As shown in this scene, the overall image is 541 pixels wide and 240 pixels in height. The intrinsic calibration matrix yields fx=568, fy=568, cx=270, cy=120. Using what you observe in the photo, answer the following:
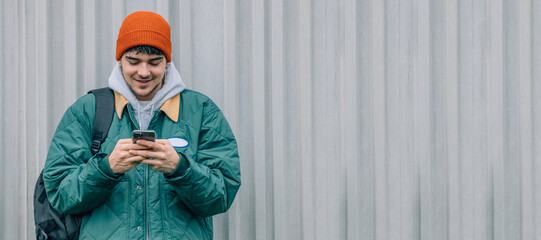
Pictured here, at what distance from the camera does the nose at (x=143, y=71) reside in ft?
9.28

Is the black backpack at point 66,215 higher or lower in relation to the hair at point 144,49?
lower

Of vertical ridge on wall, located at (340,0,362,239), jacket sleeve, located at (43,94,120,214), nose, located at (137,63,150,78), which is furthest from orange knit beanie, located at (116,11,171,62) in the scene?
vertical ridge on wall, located at (340,0,362,239)

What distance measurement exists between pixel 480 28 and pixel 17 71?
2.97 m

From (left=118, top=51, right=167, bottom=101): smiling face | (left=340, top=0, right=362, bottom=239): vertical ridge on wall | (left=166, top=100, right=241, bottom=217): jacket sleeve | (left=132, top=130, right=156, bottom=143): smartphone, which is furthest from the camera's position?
(left=340, top=0, right=362, bottom=239): vertical ridge on wall

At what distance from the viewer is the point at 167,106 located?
2.89 meters

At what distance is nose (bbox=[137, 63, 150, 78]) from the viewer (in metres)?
2.83

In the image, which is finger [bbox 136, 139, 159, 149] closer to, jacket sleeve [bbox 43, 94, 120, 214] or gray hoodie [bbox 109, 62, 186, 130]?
jacket sleeve [bbox 43, 94, 120, 214]

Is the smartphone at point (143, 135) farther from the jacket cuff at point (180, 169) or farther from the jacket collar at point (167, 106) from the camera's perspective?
the jacket collar at point (167, 106)

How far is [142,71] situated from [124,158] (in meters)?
0.52

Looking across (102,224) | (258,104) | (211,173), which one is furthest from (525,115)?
(102,224)

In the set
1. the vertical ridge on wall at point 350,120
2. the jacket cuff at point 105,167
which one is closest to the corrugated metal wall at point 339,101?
the vertical ridge on wall at point 350,120

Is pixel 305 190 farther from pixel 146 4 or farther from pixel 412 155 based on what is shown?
pixel 146 4

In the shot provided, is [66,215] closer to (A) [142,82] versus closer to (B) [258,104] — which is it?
(A) [142,82]

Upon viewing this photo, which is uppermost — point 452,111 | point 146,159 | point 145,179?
point 452,111
